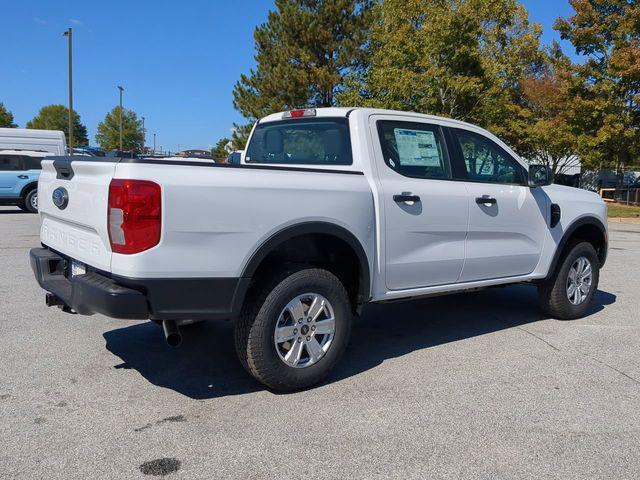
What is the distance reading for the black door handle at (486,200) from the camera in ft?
15.8

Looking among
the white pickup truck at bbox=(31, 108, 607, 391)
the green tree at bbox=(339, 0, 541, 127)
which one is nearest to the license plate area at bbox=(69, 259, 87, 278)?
the white pickup truck at bbox=(31, 108, 607, 391)

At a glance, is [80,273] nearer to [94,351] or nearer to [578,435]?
[94,351]

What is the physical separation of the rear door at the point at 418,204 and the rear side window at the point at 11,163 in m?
14.9

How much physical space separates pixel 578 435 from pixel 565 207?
289cm

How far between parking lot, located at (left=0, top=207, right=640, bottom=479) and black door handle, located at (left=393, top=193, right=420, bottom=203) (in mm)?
1243

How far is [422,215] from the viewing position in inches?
173

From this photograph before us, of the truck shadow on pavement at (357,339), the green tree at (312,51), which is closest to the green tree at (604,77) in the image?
the green tree at (312,51)

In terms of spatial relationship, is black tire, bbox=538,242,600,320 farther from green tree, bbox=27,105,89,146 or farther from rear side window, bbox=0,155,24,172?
green tree, bbox=27,105,89,146

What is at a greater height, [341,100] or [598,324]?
[341,100]

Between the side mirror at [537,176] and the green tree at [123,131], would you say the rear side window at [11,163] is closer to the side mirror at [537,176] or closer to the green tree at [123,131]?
the side mirror at [537,176]

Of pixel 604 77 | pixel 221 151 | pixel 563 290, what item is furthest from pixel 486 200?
pixel 221 151

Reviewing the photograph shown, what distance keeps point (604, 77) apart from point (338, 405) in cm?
2474

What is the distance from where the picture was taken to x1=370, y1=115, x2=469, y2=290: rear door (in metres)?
4.26

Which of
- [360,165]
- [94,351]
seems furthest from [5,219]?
[360,165]
